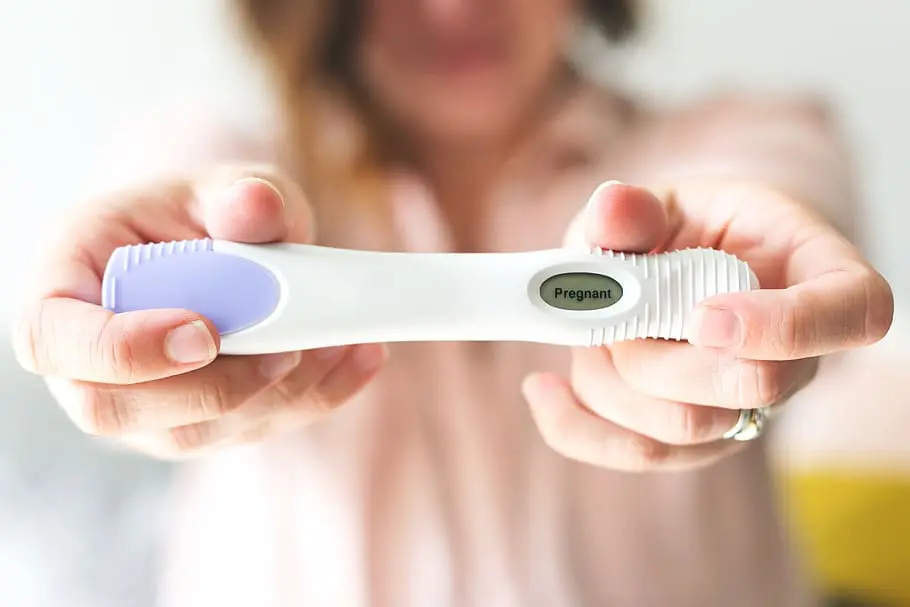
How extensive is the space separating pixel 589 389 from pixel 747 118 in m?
0.27

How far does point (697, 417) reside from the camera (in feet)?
0.99

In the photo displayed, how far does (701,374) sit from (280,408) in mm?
152

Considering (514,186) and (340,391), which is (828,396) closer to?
(514,186)

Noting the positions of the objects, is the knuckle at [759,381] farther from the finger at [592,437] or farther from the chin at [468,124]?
the chin at [468,124]

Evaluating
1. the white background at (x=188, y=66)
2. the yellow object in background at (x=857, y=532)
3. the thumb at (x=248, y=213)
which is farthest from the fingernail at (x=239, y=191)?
the yellow object in background at (x=857, y=532)

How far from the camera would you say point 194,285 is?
0.88 ft

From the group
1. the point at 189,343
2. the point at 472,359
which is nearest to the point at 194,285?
the point at 189,343

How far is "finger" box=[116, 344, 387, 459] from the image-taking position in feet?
1.04

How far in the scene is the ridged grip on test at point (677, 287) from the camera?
0.27 meters

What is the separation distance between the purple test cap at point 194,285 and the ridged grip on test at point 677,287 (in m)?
0.11

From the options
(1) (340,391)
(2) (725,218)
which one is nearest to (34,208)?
(1) (340,391)

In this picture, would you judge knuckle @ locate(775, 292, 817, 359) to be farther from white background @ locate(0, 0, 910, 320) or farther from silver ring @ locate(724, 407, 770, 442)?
white background @ locate(0, 0, 910, 320)

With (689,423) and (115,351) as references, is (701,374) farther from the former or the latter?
(115,351)

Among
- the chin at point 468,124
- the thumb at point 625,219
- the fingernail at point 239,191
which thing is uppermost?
the chin at point 468,124
